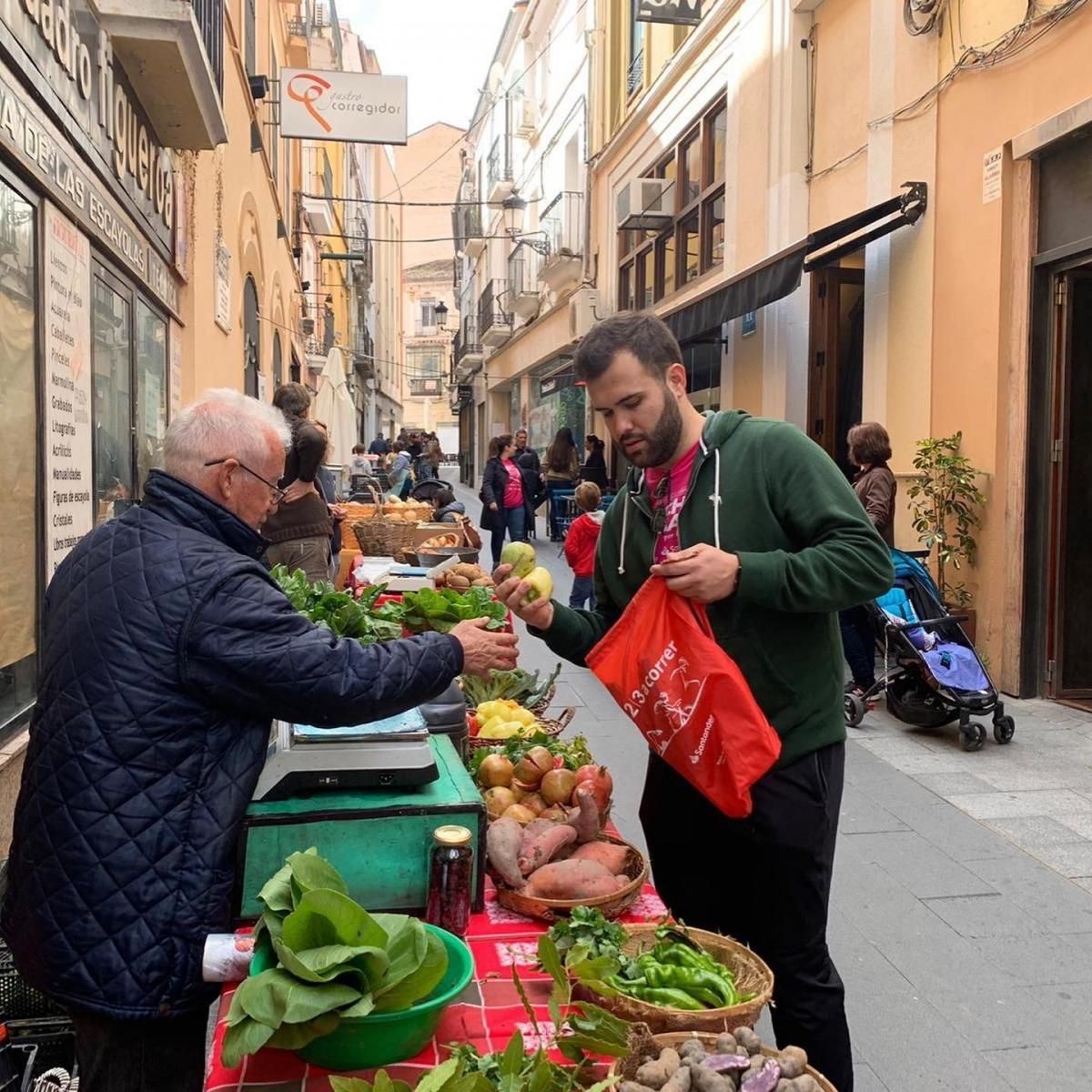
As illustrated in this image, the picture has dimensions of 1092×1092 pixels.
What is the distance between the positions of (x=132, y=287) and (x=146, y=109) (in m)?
1.14

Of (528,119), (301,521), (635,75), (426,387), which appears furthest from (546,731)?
(426,387)

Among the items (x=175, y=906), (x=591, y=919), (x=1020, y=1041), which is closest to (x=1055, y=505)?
(x=1020, y=1041)

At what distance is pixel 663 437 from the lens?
92.4 inches

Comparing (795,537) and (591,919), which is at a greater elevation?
(795,537)

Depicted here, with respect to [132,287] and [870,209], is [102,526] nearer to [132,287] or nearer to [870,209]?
[132,287]

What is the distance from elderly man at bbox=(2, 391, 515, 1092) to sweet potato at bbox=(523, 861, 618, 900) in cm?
49

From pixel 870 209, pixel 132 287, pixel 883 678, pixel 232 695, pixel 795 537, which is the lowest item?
pixel 883 678

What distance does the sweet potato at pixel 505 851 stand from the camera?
86.2 inches

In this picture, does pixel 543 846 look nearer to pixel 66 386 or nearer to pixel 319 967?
pixel 319 967

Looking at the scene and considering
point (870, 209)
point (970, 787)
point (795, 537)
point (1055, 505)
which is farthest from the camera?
point (870, 209)

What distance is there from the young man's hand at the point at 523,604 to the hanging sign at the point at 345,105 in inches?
340

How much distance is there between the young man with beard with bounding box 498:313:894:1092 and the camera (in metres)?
2.15

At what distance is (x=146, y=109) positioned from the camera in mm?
6426

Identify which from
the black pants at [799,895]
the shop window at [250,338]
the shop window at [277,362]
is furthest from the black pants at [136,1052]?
the shop window at [277,362]
